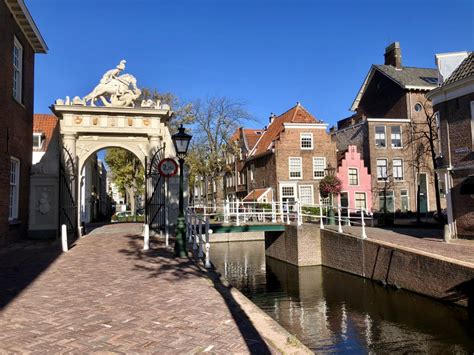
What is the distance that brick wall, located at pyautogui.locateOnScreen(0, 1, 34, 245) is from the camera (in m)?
12.5

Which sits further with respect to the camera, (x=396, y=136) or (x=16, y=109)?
(x=396, y=136)

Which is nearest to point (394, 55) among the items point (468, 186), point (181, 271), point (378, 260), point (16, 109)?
point (468, 186)

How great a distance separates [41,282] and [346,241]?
40.4ft

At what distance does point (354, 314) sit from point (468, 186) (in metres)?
7.34

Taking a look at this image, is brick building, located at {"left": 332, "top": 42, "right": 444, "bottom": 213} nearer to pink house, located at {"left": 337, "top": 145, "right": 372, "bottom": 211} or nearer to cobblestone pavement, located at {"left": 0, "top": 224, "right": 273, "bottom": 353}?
pink house, located at {"left": 337, "top": 145, "right": 372, "bottom": 211}

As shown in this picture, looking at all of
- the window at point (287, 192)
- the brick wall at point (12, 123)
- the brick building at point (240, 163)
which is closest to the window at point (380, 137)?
the window at point (287, 192)

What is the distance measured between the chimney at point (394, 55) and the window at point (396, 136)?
7963 mm

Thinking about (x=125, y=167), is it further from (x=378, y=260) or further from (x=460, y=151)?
(x=460, y=151)

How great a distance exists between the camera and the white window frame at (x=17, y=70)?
14406 mm

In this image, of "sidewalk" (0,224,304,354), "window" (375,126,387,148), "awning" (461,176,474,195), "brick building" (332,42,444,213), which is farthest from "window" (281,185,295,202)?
"sidewalk" (0,224,304,354)

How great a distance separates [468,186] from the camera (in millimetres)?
14477

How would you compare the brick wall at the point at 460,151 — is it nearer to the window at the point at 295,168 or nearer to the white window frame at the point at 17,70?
the white window frame at the point at 17,70

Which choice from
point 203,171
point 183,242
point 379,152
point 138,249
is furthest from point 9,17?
point 379,152

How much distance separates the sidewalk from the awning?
10.8 metres
